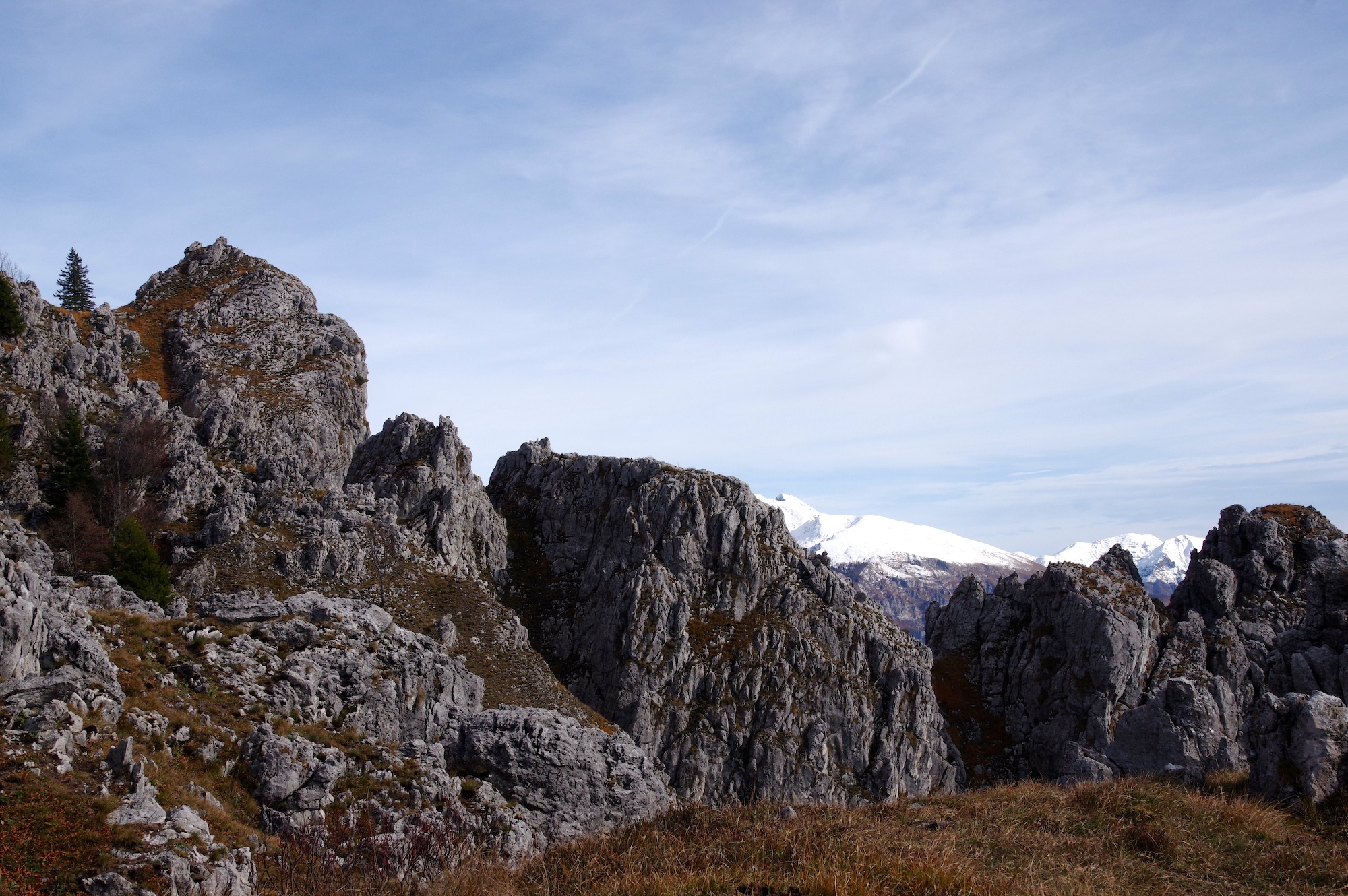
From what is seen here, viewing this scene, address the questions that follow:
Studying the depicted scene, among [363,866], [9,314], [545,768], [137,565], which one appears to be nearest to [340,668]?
[545,768]

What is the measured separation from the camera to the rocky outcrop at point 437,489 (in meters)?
84.8

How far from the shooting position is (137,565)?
53.7 metres

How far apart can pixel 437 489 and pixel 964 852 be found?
3183 inches

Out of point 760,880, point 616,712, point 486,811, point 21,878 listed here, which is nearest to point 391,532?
point 616,712

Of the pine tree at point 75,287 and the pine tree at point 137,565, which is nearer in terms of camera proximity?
the pine tree at point 137,565

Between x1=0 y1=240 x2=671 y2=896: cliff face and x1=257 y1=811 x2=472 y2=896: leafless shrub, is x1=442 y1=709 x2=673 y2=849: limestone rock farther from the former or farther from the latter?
x1=257 y1=811 x2=472 y2=896: leafless shrub

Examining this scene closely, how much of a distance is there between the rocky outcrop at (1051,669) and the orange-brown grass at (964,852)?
246 ft

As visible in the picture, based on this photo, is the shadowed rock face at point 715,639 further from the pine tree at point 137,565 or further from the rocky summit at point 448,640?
the pine tree at point 137,565

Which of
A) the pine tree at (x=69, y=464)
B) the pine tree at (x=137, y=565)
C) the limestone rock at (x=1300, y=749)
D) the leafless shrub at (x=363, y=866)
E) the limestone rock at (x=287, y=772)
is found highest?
the pine tree at (x=69, y=464)

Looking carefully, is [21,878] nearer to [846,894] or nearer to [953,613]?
[846,894]

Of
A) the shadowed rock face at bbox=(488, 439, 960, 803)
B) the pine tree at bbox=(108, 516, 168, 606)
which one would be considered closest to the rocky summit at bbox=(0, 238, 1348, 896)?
the pine tree at bbox=(108, 516, 168, 606)

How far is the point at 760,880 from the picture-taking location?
34.3 feet

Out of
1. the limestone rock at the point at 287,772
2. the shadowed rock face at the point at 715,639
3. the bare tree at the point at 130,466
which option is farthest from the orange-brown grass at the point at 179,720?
the shadowed rock face at the point at 715,639

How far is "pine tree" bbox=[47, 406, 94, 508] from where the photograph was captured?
6153cm
